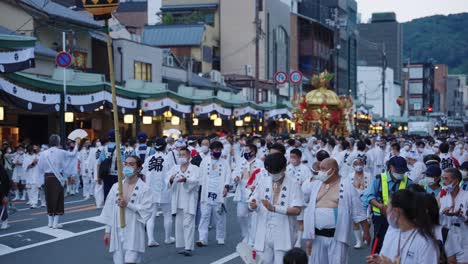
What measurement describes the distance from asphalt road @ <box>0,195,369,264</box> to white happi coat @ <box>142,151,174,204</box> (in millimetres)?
833

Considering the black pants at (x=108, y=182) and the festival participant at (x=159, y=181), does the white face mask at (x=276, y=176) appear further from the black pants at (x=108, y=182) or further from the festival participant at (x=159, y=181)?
the black pants at (x=108, y=182)

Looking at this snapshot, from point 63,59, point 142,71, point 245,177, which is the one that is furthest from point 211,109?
point 245,177

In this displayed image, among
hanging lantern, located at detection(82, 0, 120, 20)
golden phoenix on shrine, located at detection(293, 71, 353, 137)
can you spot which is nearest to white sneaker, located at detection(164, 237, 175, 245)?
hanging lantern, located at detection(82, 0, 120, 20)

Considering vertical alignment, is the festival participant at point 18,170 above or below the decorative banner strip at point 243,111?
below

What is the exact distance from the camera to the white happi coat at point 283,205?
8.44m

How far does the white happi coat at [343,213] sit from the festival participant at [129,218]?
2.32 m

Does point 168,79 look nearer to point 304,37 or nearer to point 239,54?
point 239,54

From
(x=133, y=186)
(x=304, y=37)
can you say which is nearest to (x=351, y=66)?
(x=304, y=37)

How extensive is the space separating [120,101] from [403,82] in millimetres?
100805

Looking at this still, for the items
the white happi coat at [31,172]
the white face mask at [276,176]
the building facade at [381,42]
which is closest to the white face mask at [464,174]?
the white face mask at [276,176]

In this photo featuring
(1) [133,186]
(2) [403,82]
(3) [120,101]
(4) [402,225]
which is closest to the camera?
(4) [402,225]

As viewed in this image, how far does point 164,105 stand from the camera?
3288 cm

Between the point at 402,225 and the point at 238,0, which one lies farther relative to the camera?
the point at 238,0

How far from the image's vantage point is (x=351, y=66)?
98938 mm
